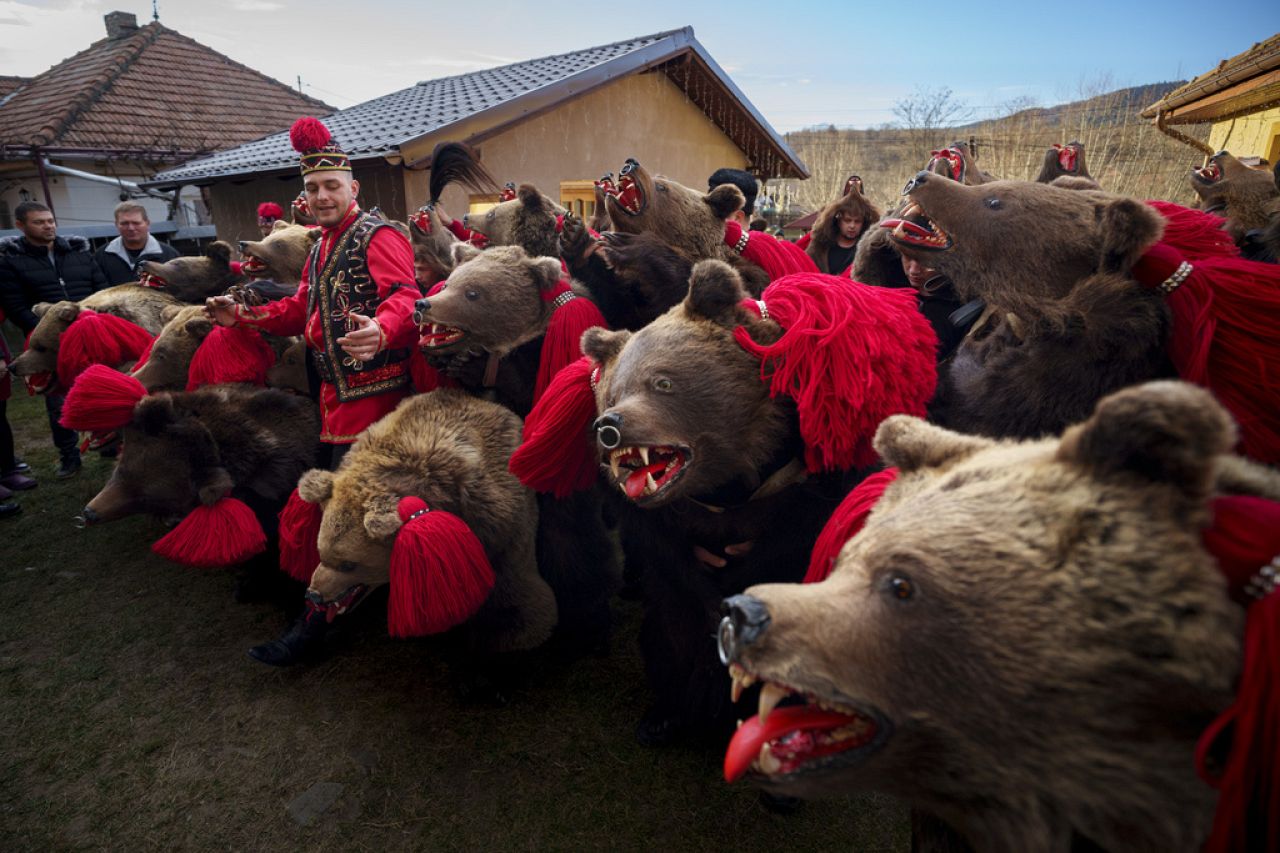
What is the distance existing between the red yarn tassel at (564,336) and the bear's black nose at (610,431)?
42.1 inches

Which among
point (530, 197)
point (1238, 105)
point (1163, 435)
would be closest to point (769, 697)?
point (1163, 435)

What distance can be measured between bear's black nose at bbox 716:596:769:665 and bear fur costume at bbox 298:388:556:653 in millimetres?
1737

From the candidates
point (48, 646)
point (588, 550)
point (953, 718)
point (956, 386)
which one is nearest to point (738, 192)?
point (956, 386)

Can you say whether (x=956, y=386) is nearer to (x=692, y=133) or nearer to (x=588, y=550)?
→ (x=588, y=550)

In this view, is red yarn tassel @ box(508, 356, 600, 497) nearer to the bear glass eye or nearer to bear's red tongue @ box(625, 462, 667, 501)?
bear's red tongue @ box(625, 462, 667, 501)

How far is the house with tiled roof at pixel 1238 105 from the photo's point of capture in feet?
20.3

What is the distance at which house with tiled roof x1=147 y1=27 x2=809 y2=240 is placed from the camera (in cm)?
721

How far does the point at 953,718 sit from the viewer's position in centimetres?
94

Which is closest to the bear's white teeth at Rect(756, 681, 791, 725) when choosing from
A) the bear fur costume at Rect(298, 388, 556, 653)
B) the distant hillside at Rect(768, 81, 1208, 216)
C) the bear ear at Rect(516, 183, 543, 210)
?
the bear fur costume at Rect(298, 388, 556, 653)

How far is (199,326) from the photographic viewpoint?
12.9 ft

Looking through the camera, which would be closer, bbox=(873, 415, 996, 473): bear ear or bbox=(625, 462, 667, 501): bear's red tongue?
bbox=(873, 415, 996, 473): bear ear

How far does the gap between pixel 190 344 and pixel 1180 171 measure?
45.2ft

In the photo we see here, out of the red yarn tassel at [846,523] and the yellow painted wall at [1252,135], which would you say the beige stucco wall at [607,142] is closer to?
the yellow painted wall at [1252,135]

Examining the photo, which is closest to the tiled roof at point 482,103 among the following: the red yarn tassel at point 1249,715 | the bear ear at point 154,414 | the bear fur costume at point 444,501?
the bear ear at point 154,414
